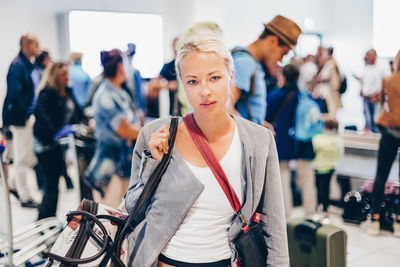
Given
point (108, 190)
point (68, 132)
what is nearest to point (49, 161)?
point (68, 132)

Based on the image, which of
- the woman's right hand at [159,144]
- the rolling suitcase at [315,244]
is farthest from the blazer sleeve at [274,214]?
the rolling suitcase at [315,244]

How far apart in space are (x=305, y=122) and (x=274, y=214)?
2930 mm

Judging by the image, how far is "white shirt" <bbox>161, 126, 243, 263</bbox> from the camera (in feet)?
4.49

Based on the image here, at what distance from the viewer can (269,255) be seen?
1.47 meters

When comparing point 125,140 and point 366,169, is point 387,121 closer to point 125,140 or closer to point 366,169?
point 366,169

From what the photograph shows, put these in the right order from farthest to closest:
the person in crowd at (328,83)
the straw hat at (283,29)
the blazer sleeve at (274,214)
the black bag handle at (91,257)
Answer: the person in crowd at (328,83), the straw hat at (283,29), the blazer sleeve at (274,214), the black bag handle at (91,257)

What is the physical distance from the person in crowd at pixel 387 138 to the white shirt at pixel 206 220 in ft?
8.35

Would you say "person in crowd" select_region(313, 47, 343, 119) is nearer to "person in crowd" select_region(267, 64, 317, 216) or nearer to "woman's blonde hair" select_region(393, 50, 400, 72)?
"person in crowd" select_region(267, 64, 317, 216)

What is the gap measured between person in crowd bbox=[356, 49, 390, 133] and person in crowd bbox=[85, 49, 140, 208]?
216 cm

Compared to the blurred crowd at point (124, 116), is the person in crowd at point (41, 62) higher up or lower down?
higher up

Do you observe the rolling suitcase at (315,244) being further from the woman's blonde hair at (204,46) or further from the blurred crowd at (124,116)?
the woman's blonde hair at (204,46)

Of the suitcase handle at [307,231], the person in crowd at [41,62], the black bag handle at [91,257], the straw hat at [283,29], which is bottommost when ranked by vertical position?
the suitcase handle at [307,231]

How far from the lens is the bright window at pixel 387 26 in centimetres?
342

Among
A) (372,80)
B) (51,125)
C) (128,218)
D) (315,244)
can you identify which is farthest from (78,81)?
(128,218)
